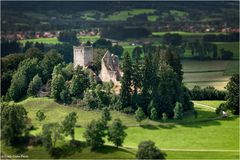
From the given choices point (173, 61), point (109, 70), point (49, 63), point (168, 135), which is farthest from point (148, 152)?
point (49, 63)

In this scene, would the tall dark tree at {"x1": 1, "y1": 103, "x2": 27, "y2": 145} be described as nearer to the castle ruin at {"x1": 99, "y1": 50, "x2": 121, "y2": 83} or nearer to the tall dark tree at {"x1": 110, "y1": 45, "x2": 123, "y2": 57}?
the castle ruin at {"x1": 99, "y1": 50, "x2": 121, "y2": 83}

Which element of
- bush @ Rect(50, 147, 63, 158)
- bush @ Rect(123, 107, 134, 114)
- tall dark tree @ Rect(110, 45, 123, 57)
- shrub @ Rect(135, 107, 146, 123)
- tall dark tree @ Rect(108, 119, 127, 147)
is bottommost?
bush @ Rect(50, 147, 63, 158)

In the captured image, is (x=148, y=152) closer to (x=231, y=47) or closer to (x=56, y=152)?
(x=56, y=152)

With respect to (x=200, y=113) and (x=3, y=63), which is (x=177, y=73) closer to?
(x=200, y=113)

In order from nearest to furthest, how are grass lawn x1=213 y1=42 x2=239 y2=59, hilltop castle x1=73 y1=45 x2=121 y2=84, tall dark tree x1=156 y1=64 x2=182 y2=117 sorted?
tall dark tree x1=156 y1=64 x2=182 y2=117, hilltop castle x1=73 y1=45 x2=121 y2=84, grass lawn x1=213 y1=42 x2=239 y2=59

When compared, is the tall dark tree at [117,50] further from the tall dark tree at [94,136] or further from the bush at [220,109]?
the tall dark tree at [94,136]

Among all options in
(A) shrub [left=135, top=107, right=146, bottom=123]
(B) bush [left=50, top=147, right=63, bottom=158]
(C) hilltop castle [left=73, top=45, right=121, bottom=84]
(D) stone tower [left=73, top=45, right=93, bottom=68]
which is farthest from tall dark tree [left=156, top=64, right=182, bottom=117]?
(B) bush [left=50, top=147, right=63, bottom=158]

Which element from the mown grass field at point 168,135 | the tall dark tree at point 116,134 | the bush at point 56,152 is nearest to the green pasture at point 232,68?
the mown grass field at point 168,135
